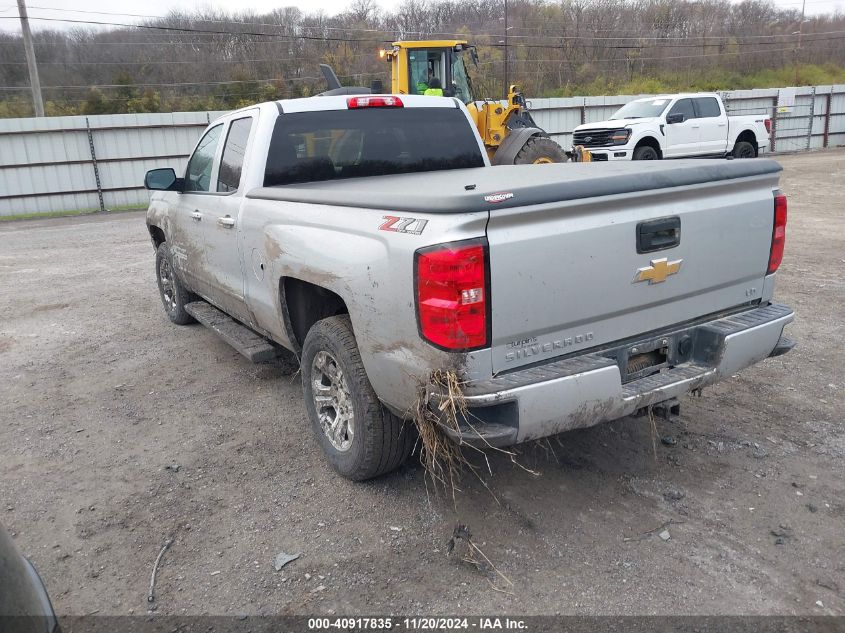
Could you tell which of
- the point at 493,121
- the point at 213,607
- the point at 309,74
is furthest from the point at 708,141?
the point at 309,74

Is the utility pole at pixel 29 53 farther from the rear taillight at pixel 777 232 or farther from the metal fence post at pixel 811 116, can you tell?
the metal fence post at pixel 811 116

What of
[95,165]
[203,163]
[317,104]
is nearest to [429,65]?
[203,163]

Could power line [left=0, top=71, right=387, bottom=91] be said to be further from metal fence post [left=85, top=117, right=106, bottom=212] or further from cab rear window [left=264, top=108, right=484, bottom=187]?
cab rear window [left=264, top=108, right=484, bottom=187]

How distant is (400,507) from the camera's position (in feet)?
11.3

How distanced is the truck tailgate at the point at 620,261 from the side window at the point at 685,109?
1513cm

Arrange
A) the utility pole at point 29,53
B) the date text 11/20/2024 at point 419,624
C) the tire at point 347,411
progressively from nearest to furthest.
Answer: the date text 11/20/2024 at point 419,624
the tire at point 347,411
the utility pole at point 29,53

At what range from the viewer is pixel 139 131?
19.2 meters

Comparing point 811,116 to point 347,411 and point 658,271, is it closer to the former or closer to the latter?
point 658,271

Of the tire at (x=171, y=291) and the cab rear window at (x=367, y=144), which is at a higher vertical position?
the cab rear window at (x=367, y=144)

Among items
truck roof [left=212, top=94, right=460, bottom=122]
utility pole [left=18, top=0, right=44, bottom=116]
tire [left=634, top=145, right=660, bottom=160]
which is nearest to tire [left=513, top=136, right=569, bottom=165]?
tire [left=634, top=145, right=660, bottom=160]

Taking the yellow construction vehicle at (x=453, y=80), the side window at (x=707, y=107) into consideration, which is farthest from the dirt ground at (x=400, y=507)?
the side window at (x=707, y=107)

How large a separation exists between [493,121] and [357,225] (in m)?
11.1

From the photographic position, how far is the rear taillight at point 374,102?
4715mm

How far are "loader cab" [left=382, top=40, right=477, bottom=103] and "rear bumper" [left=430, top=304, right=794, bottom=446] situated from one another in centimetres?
1081
